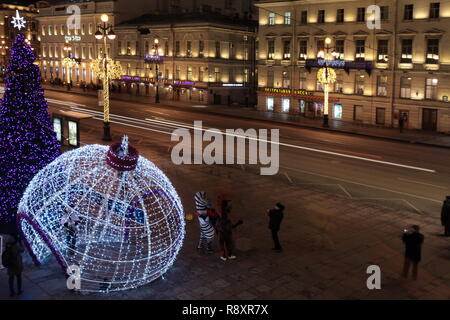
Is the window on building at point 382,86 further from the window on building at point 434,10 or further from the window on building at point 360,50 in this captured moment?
the window on building at point 434,10

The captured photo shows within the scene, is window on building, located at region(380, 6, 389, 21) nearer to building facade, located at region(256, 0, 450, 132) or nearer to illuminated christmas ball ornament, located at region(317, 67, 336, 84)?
building facade, located at region(256, 0, 450, 132)

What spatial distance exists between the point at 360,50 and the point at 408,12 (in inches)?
210

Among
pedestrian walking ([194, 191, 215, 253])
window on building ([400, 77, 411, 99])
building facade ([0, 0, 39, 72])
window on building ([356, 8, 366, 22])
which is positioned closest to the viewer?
pedestrian walking ([194, 191, 215, 253])

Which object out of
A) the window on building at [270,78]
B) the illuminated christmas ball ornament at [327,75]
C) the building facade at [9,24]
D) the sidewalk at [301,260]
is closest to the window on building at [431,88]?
the illuminated christmas ball ornament at [327,75]

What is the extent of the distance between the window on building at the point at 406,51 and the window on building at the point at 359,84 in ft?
14.0

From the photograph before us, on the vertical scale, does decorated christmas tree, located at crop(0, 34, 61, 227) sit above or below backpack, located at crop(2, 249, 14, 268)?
above

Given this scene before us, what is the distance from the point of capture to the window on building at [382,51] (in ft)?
143

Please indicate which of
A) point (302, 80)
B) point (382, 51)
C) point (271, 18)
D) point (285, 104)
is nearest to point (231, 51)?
point (271, 18)

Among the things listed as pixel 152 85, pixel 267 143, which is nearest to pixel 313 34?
pixel 267 143

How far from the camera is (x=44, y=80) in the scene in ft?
317

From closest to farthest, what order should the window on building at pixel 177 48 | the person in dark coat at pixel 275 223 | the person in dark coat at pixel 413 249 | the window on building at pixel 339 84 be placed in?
the person in dark coat at pixel 413 249 < the person in dark coat at pixel 275 223 < the window on building at pixel 339 84 < the window on building at pixel 177 48

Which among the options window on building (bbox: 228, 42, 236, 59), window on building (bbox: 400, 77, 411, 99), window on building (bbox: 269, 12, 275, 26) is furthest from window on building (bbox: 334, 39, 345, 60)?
window on building (bbox: 228, 42, 236, 59)

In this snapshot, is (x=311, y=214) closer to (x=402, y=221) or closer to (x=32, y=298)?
(x=402, y=221)

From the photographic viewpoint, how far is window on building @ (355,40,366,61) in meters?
45.2
